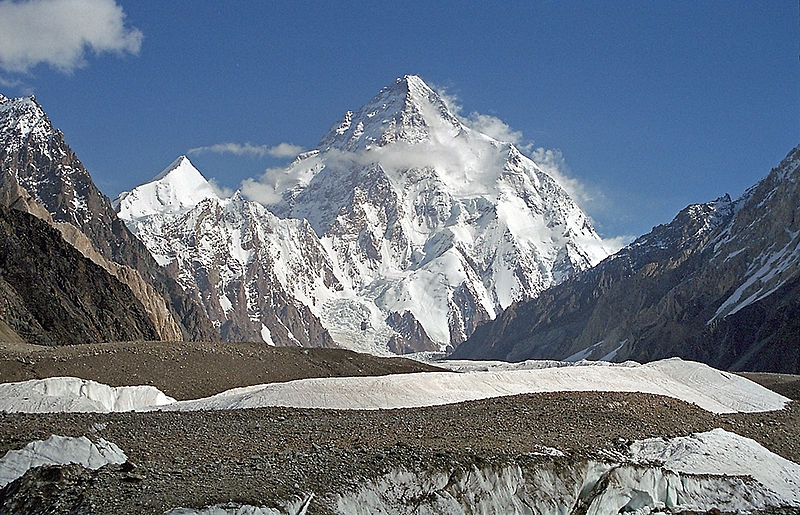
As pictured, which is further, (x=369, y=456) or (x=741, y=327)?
(x=741, y=327)

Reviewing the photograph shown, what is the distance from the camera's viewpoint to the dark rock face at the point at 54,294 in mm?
56688

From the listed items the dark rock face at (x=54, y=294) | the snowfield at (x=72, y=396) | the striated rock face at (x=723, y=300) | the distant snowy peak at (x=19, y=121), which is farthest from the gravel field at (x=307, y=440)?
the distant snowy peak at (x=19, y=121)

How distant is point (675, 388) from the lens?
40.4 meters

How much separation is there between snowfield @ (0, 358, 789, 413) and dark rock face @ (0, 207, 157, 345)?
23.2 metres

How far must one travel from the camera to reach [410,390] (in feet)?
113

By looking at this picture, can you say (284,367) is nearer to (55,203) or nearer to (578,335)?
(55,203)

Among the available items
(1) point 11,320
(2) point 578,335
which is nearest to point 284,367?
(1) point 11,320

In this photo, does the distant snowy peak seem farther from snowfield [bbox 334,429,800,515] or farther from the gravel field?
snowfield [bbox 334,429,800,515]

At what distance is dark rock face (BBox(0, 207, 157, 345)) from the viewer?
56688 mm

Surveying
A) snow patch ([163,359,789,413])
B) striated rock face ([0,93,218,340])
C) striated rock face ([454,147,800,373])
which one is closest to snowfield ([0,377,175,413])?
snow patch ([163,359,789,413])

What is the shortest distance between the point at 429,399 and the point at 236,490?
18.5 meters

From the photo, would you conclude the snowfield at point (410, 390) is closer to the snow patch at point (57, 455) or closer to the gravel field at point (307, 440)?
the gravel field at point (307, 440)

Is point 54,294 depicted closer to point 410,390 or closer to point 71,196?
point 410,390

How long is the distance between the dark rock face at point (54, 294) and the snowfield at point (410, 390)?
23199mm
